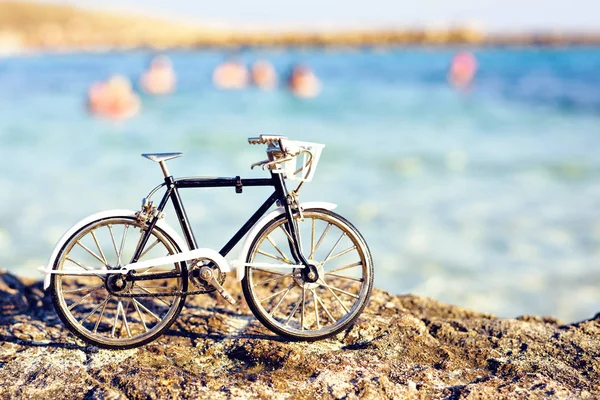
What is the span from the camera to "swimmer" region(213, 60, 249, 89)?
27.0 meters

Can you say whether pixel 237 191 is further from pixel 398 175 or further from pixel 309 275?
pixel 398 175

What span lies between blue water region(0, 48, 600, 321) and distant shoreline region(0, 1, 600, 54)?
49192 mm

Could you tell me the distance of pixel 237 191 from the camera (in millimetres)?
3037

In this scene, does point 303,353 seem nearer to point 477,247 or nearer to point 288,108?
point 477,247

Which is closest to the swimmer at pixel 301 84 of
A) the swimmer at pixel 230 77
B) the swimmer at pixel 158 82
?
the swimmer at pixel 230 77

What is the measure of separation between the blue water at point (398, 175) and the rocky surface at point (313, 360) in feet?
10.4

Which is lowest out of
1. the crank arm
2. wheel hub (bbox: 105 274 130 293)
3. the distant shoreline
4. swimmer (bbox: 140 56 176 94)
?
wheel hub (bbox: 105 274 130 293)

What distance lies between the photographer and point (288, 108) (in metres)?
20.7

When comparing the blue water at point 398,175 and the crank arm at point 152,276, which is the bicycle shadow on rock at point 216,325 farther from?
the blue water at point 398,175

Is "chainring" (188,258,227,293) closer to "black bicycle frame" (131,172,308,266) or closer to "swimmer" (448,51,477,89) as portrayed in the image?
"black bicycle frame" (131,172,308,266)

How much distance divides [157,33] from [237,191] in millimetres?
107458

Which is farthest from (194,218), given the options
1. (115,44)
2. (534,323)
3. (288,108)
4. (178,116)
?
(115,44)

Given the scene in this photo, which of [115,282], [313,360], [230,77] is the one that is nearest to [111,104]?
[230,77]

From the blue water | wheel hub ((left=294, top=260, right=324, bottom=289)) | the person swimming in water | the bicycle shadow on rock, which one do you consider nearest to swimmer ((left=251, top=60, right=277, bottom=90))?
the blue water
